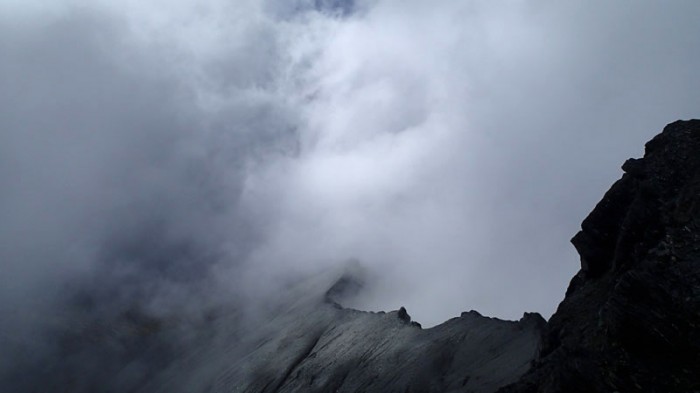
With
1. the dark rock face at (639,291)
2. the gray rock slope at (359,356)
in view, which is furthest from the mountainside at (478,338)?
the gray rock slope at (359,356)

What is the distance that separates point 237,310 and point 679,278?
4697 inches

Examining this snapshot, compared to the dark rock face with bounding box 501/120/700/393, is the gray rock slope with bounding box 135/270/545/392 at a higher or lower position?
higher

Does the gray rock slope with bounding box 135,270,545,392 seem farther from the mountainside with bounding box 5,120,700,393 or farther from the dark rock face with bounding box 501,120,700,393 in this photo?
the dark rock face with bounding box 501,120,700,393

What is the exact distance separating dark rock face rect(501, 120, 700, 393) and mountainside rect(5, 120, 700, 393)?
8 centimetres

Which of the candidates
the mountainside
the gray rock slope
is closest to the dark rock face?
the mountainside

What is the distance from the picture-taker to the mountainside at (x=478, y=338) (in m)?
33.7

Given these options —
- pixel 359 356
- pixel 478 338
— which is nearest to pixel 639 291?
pixel 478 338

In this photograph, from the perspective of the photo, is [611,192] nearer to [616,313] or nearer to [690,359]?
[616,313]

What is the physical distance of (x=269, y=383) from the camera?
8919 centimetres

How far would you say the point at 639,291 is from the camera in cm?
3503

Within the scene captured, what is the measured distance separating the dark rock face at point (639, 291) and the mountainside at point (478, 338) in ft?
0.26

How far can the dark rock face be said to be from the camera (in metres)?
32.6

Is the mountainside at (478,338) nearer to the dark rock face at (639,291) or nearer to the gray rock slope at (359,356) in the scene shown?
the dark rock face at (639,291)

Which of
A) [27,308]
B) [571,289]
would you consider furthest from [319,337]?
[27,308]
